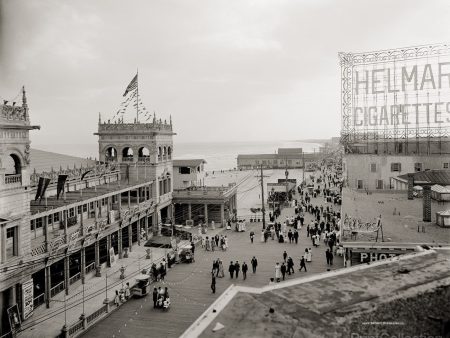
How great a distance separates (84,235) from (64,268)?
2.40m

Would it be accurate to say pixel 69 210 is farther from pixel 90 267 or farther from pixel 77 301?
pixel 77 301

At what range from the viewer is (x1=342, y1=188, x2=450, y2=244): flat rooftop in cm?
2488

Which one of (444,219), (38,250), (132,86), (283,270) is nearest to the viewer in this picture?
(38,250)

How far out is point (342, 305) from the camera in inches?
465

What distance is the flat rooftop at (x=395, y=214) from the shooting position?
2488 cm

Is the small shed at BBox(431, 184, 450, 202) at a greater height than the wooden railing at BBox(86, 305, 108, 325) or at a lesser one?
greater

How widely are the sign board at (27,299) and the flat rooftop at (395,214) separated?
56.4ft

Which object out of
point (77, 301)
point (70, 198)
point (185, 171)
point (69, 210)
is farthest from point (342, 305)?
point (185, 171)

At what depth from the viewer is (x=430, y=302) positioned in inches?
472

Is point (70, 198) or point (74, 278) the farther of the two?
point (70, 198)

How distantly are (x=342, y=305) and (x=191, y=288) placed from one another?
15.8 m

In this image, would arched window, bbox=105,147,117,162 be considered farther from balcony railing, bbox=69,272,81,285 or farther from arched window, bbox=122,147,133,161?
balcony railing, bbox=69,272,81,285

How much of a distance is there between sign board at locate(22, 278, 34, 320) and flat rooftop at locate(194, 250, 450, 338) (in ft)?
46.3

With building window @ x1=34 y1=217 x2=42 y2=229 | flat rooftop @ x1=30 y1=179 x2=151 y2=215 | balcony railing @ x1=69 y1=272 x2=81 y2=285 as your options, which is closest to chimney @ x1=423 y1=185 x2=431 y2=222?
flat rooftop @ x1=30 y1=179 x2=151 y2=215
